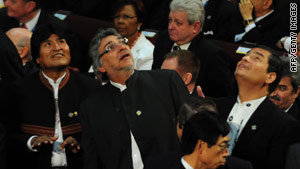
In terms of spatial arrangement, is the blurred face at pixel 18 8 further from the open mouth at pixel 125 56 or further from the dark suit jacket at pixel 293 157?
the dark suit jacket at pixel 293 157

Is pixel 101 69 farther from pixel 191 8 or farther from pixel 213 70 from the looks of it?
pixel 191 8

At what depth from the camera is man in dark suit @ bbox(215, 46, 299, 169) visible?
347cm

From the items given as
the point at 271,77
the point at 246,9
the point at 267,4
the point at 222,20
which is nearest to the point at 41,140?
the point at 271,77

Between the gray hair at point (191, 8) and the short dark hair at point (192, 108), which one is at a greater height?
the gray hair at point (191, 8)

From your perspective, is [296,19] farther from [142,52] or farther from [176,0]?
[142,52]

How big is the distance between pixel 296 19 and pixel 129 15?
1566 mm

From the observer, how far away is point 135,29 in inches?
213

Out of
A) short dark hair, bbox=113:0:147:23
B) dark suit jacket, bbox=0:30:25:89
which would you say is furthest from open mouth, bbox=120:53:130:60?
short dark hair, bbox=113:0:147:23

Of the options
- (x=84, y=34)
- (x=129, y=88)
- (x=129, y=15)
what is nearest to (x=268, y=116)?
(x=129, y=88)

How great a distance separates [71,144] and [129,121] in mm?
493

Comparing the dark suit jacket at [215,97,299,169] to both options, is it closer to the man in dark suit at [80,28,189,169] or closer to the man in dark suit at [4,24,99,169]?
the man in dark suit at [80,28,189,169]

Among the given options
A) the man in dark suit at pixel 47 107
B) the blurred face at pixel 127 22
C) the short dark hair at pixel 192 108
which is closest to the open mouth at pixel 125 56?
the man in dark suit at pixel 47 107

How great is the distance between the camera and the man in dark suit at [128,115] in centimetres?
353

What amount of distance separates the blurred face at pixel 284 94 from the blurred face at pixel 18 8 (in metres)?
2.90
